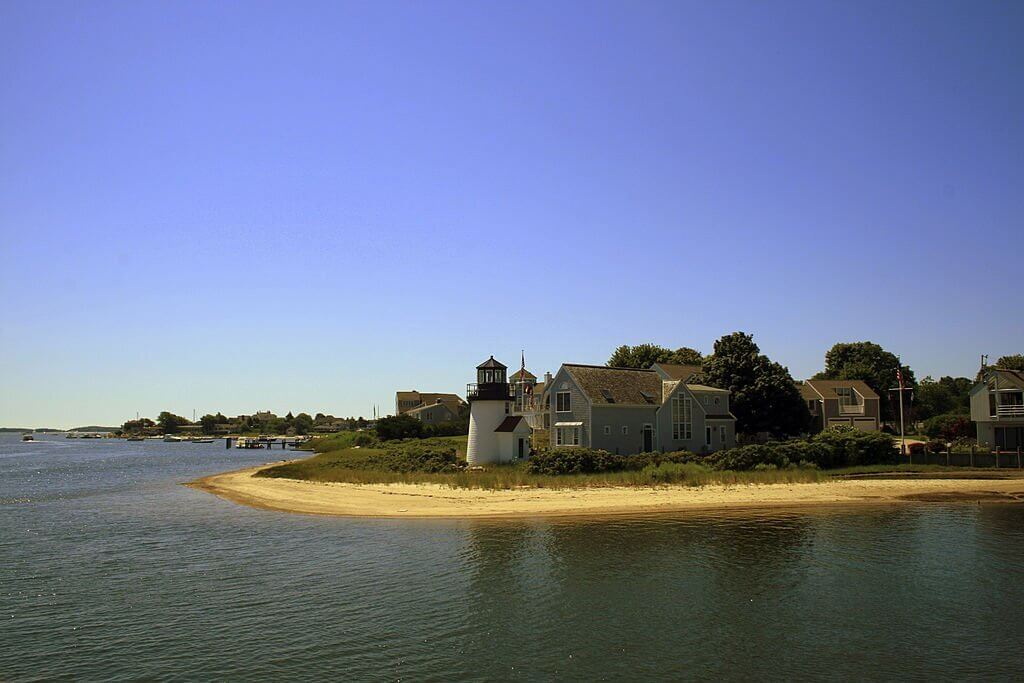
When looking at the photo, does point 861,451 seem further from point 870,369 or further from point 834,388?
point 870,369

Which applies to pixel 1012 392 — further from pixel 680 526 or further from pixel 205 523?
pixel 205 523

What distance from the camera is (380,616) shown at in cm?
1969

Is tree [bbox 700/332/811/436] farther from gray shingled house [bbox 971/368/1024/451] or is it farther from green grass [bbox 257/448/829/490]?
green grass [bbox 257/448/829/490]

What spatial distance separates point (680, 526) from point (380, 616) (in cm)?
1700

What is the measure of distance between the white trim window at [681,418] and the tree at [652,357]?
2816 centimetres

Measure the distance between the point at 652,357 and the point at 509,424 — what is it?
40.5m

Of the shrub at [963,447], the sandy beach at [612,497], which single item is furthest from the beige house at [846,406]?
the sandy beach at [612,497]

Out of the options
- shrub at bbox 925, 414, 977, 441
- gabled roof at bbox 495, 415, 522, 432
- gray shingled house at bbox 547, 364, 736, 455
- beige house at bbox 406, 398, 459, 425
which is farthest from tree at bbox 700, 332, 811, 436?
beige house at bbox 406, 398, 459, 425

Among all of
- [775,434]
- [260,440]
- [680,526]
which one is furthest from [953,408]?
[260,440]

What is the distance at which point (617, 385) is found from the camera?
5772cm

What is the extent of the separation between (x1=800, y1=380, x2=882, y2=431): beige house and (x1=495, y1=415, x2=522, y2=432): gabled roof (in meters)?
46.3

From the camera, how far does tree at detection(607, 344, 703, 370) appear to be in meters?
89.1

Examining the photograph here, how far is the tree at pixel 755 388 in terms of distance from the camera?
217ft

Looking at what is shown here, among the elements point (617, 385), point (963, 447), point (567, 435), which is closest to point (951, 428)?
point (963, 447)
